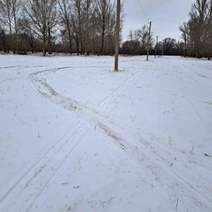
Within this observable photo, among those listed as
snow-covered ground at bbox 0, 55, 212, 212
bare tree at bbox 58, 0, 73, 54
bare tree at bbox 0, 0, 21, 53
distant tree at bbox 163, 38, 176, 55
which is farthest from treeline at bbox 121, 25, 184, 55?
snow-covered ground at bbox 0, 55, 212, 212

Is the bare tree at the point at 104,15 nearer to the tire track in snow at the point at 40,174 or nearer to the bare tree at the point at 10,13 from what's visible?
the bare tree at the point at 10,13

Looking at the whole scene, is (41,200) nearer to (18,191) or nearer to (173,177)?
(18,191)

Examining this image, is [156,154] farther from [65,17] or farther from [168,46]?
[168,46]

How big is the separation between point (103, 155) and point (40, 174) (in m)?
1.20

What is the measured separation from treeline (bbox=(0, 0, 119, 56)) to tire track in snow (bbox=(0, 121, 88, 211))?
32.3 meters

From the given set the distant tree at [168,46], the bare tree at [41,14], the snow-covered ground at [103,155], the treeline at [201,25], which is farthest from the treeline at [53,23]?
the distant tree at [168,46]

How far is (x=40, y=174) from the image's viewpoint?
9.89 feet

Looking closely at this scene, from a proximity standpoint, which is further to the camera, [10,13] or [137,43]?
[137,43]

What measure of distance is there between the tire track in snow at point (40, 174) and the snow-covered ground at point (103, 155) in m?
0.01

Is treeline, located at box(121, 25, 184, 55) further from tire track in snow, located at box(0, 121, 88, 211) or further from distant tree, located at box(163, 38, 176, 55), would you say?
tire track in snow, located at box(0, 121, 88, 211)

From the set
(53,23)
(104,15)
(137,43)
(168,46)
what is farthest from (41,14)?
(168,46)

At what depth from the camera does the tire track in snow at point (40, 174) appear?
8.25 feet

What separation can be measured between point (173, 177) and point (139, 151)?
2.91ft

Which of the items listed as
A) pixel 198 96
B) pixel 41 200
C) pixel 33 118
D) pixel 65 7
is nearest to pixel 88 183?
pixel 41 200
